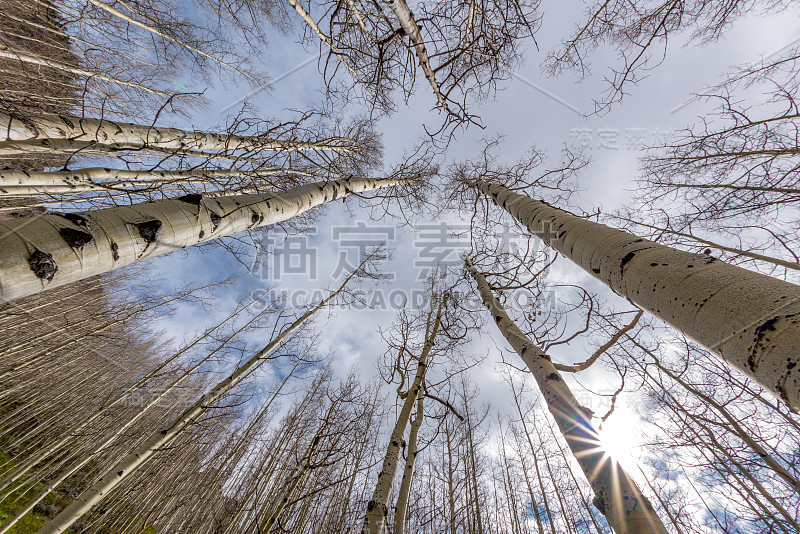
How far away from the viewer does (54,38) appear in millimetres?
5656

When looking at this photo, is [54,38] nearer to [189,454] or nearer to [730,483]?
[189,454]

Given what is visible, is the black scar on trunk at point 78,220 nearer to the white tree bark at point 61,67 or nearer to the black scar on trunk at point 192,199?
the black scar on trunk at point 192,199

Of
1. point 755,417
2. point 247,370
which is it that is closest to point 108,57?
point 247,370

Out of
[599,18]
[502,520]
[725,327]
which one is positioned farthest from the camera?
[502,520]

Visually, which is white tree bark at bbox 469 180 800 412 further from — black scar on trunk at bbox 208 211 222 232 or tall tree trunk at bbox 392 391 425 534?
tall tree trunk at bbox 392 391 425 534

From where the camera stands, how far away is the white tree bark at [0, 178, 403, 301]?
0.94 meters

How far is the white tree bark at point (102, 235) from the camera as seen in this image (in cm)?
94

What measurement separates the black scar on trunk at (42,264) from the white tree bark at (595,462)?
2864 mm

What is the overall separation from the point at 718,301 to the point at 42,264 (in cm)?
256

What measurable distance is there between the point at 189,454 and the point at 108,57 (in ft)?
42.9

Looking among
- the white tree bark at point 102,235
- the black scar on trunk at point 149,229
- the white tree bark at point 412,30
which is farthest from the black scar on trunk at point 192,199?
the white tree bark at point 412,30

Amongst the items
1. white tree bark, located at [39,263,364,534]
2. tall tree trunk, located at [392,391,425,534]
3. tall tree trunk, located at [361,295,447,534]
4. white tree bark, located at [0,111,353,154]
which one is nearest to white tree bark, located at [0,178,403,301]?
white tree bark, located at [0,111,353,154]

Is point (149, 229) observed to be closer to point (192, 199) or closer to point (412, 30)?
point (192, 199)

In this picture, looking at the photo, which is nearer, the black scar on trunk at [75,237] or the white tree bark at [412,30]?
the black scar on trunk at [75,237]
